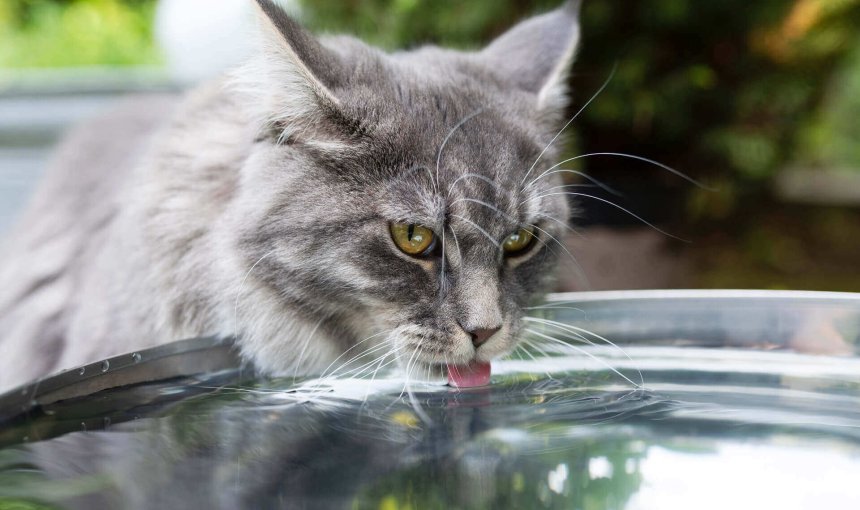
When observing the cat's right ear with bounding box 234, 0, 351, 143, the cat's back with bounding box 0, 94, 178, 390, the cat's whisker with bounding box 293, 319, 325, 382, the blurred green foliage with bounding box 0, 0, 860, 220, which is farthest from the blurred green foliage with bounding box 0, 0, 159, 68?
the cat's whisker with bounding box 293, 319, 325, 382

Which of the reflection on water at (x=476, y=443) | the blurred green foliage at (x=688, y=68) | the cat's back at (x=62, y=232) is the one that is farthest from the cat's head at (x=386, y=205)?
the blurred green foliage at (x=688, y=68)

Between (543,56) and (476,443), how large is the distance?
1070 millimetres

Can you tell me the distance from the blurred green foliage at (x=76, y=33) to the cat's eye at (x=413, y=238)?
5012 millimetres

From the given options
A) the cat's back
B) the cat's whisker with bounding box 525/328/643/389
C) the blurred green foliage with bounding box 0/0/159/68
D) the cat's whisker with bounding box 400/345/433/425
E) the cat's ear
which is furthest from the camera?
the blurred green foliage with bounding box 0/0/159/68

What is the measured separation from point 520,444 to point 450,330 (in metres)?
0.36

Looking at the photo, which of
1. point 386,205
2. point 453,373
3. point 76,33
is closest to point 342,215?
point 386,205

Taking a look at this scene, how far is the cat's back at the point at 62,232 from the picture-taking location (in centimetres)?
196

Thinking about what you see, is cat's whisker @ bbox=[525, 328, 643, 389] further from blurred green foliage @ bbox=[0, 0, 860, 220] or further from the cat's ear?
blurred green foliage @ bbox=[0, 0, 860, 220]

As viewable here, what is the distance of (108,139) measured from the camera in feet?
8.11

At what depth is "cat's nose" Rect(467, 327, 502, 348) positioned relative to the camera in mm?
1408

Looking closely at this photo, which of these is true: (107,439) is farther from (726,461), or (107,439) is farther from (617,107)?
(617,107)

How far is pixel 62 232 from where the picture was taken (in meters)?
2.23

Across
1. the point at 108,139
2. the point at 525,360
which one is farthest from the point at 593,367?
the point at 108,139

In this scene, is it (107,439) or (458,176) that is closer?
(107,439)
